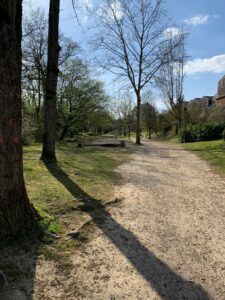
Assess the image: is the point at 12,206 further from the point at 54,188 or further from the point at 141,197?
the point at 141,197

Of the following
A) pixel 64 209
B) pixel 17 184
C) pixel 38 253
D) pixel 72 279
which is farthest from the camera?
pixel 64 209

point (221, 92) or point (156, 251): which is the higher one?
point (221, 92)

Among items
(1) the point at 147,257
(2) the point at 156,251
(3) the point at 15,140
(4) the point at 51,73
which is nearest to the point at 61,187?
(3) the point at 15,140

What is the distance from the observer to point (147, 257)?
4801mm

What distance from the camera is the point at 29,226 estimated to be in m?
5.09

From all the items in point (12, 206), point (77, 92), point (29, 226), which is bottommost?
point (29, 226)

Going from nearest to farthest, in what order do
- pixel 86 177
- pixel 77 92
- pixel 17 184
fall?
pixel 17 184, pixel 86 177, pixel 77 92

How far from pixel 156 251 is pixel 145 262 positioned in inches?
15.7

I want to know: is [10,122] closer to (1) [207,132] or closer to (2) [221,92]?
(1) [207,132]

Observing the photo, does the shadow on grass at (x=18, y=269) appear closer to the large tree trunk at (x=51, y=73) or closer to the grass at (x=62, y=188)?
the grass at (x=62, y=188)

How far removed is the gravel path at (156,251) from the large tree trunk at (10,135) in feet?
3.23

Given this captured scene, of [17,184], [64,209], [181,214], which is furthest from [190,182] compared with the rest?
[17,184]

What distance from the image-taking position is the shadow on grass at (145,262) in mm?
3973

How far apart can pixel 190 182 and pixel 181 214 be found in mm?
3353
